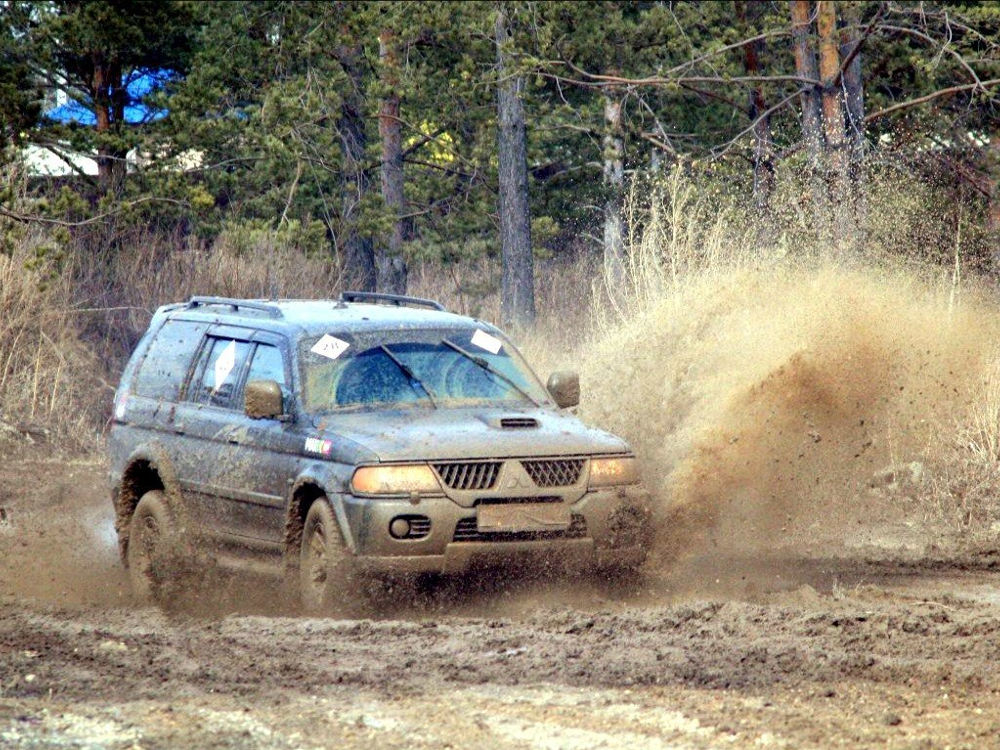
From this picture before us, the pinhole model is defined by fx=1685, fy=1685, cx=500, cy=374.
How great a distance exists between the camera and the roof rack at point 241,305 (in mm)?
10500

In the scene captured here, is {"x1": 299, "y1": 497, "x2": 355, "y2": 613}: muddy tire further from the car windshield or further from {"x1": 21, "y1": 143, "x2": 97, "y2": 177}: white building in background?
{"x1": 21, "y1": 143, "x2": 97, "y2": 177}: white building in background

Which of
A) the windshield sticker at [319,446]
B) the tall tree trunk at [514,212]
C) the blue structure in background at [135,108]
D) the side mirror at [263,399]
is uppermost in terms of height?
the blue structure in background at [135,108]

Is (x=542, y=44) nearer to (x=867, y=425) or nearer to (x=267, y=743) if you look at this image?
(x=867, y=425)

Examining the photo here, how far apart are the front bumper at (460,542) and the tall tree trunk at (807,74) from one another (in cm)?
1406

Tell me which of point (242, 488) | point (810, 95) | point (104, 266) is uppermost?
point (810, 95)

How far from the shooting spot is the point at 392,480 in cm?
888

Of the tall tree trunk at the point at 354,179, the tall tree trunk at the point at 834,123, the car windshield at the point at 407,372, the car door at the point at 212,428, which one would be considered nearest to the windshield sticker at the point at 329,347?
the car windshield at the point at 407,372

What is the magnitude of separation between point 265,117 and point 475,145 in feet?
22.8

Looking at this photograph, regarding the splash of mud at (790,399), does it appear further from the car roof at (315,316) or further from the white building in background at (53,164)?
the white building in background at (53,164)

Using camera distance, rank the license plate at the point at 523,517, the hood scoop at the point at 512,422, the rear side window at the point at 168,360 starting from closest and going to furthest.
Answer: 1. the license plate at the point at 523,517
2. the hood scoop at the point at 512,422
3. the rear side window at the point at 168,360

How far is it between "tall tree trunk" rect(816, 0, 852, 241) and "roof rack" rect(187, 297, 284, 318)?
11.0 meters

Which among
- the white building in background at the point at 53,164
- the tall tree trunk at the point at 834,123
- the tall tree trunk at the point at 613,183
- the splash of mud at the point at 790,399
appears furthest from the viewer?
the tall tree trunk at the point at 613,183

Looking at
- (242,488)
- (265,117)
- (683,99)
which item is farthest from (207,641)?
(683,99)

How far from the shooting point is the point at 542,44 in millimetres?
25688
